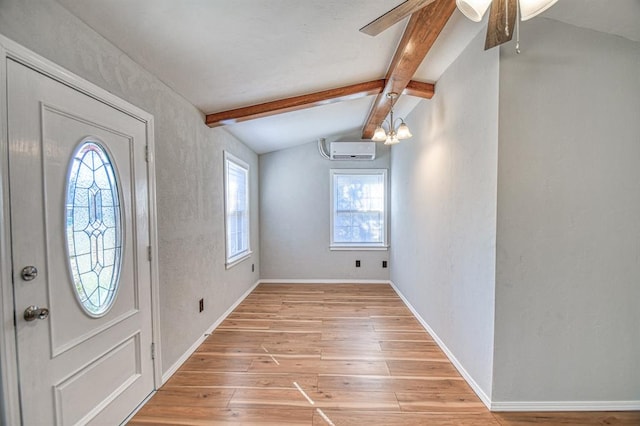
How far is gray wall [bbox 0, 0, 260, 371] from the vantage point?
1.24m

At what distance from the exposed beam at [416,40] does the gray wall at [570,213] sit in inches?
18.3

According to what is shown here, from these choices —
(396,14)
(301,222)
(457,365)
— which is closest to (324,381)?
(457,365)

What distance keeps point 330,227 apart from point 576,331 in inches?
136

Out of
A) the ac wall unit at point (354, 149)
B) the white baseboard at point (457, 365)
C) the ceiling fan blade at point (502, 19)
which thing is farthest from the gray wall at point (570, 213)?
the ac wall unit at point (354, 149)

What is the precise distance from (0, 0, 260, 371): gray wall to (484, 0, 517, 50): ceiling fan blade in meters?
1.99

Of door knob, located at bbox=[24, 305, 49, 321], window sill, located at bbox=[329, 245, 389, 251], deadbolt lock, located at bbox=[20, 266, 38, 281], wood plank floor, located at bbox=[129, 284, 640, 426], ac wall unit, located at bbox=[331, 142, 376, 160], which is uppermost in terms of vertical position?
ac wall unit, located at bbox=[331, 142, 376, 160]

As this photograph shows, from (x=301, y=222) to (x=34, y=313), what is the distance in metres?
3.78

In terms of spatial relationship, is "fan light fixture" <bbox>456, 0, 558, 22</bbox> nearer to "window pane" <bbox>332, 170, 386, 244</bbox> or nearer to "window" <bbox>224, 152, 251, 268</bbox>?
"window" <bbox>224, 152, 251, 268</bbox>

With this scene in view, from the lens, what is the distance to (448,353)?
2.36m

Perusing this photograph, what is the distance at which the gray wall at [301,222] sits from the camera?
4.78 meters

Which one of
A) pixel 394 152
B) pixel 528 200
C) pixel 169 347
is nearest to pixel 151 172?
pixel 169 347

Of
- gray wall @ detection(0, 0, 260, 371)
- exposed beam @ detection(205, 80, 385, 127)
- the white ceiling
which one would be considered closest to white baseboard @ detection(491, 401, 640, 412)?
the white ceiling

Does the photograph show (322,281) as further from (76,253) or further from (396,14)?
(396,14)

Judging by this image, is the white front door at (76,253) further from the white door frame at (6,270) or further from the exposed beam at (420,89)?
the exposed beam at (420,89)
